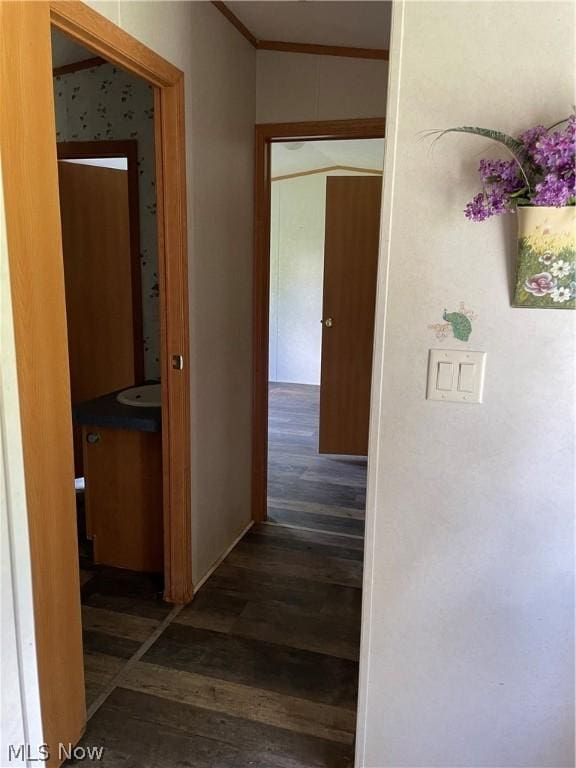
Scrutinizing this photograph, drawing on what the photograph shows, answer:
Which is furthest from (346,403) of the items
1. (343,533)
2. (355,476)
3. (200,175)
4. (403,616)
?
(403,616)

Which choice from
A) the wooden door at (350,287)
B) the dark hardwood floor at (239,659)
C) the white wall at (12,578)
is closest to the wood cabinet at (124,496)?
the dark hardwood floor at (239,659)

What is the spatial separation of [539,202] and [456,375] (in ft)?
1.28

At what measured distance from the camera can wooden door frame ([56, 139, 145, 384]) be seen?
2.86 m

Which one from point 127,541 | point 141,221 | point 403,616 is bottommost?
point 127,541

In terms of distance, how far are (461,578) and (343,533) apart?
1711 mm

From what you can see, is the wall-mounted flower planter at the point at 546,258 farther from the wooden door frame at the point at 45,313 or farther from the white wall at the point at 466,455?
the wooden door frame at the point at 45,313

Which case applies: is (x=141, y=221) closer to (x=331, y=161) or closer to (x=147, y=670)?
(x=147, y=670)

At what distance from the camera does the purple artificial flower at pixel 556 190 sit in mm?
1035

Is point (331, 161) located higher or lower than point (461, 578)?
higher

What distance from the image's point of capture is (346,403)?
13.2ft

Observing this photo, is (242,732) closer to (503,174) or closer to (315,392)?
(503,174)

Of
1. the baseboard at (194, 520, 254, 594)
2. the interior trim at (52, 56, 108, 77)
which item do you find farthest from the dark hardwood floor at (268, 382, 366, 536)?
the interior trim at (52, 56, 108, 77)

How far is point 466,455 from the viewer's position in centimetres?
129

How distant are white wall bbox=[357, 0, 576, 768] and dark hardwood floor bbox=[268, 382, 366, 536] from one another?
5.33ft
